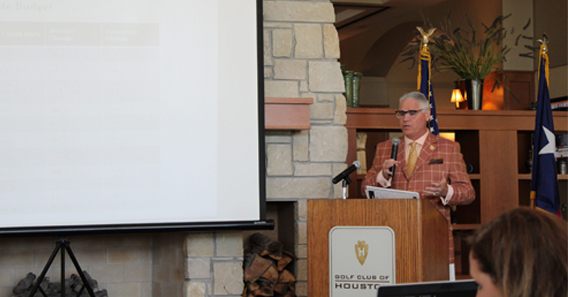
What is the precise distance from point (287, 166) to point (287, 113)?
0.32 metres

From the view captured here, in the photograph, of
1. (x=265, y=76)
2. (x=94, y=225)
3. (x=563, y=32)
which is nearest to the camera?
(x=94, y=225)

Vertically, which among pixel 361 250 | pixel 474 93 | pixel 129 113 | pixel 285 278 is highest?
pixel 474 93

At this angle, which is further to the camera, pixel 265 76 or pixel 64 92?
pixel 265 76

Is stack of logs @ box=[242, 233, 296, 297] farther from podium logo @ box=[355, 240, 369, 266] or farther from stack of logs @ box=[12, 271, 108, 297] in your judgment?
podium logo @ box=[355, 240, 369, 266]

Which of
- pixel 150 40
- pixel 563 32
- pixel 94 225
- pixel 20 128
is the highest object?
pixel 563 32

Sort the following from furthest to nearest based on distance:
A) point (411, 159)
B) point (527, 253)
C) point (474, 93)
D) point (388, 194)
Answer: point (474, 93) < point (411, 159) < point (388, 194) < point (527, 253)

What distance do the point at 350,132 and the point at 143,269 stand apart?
5.44ft

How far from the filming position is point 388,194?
221 centimetres

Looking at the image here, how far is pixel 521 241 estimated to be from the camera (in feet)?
2.85

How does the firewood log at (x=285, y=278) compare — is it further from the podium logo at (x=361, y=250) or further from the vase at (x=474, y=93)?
the vase at (x=474, y=93)

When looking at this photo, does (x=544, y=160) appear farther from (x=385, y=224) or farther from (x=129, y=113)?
(x=129, y=113)

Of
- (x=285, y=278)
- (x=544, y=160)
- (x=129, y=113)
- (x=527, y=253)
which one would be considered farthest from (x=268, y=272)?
(x=527, y=253)

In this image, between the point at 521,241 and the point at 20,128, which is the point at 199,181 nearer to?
the point at 20,128

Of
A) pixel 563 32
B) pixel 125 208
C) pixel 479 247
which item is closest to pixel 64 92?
pixel 125 208
